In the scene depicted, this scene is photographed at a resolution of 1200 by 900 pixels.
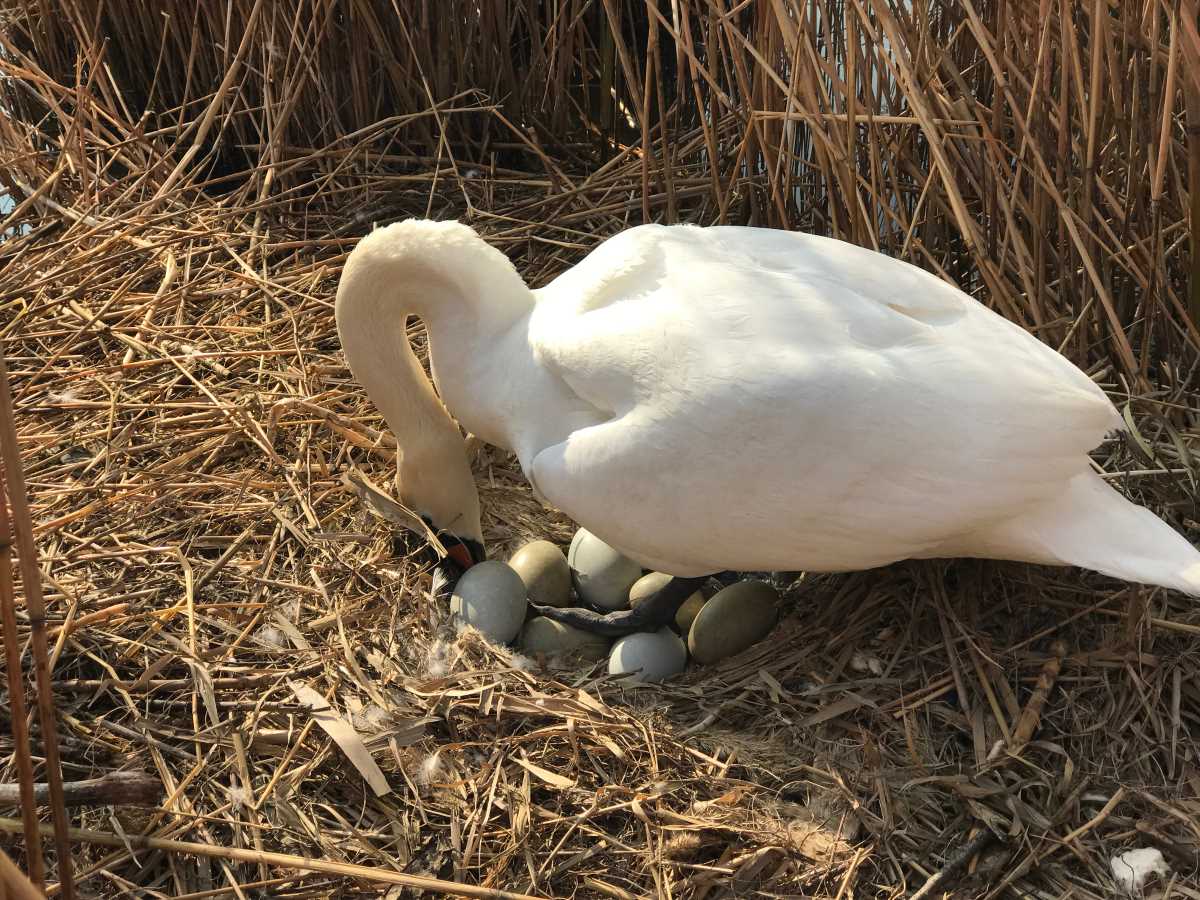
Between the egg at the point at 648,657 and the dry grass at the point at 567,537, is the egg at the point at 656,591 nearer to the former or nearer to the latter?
the egg at the point at 648,657

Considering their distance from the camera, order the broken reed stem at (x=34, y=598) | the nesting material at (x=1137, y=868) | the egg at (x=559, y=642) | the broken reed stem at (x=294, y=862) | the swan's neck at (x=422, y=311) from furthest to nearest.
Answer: the egg at (x=559, y=642)
the swan's neck at (x=422, y=311)
the nesting material at (x=1137, y=868)
the broken reed stem at (x=294, y=862)
the broken reed stem at (x=34, y=598)

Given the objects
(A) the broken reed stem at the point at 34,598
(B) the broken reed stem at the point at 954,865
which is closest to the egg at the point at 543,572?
(B) the broken reed stem at the point at 954,865

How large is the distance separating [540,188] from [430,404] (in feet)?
4.94

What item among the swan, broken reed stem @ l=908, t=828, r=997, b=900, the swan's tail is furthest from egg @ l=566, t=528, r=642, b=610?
broken reed stem @ l=908, t=828, r=997, b=900

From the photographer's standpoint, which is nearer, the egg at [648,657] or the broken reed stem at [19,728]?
the broken reed stem at [19,728]

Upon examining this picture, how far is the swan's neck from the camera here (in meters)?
3.48

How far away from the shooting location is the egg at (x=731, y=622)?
340 centimetres

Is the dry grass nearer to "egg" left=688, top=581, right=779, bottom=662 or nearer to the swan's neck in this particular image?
"egg" left=688, top=581, right=779, bottom=662

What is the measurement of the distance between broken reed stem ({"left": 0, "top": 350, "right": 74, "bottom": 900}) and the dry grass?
66 centimetres

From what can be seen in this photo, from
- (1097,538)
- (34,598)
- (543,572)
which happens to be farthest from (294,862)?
(1097,538)

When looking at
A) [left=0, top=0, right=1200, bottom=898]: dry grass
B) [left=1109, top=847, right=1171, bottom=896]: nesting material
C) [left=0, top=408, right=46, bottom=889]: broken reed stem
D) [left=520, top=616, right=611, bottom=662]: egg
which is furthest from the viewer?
[left=520, top=616, right=611, bottom=662]: egg

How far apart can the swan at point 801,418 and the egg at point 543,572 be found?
510mm

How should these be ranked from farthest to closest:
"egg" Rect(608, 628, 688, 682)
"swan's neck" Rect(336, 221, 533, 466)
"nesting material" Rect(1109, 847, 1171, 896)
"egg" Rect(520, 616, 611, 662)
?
"egg" Rect(520, 616, 611, 662), "swan's neck" Rect(336, 221, 533, 466), "egg" Rect(608, 628, 688, 682), "nesting material" Rect(1109, 847, 1171, 896)

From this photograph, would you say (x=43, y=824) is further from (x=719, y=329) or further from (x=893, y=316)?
(x=893, y=316)
